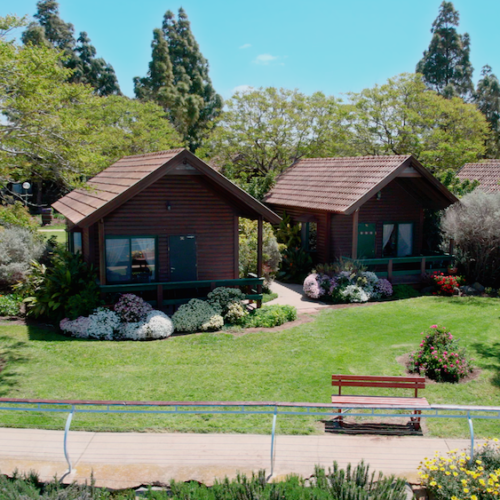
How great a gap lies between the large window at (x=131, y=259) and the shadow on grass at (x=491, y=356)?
31.7 feet

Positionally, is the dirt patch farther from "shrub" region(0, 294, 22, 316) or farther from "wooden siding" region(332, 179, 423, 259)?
"shrub" region(0, 294, 22, 316)

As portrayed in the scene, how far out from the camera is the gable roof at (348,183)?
19359 millimetres

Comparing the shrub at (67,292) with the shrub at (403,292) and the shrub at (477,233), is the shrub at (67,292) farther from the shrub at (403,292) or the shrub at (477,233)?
the shrub at (477,233)

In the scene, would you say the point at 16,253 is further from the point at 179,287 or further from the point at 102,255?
the point at 179,287

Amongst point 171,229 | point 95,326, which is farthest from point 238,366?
point 171,229

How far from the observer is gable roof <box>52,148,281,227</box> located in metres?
14.8

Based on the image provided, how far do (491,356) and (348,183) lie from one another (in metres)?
9.88

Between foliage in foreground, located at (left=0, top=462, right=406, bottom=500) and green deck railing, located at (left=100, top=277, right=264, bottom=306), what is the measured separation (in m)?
8.87

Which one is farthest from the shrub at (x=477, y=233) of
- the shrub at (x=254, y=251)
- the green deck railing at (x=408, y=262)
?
the shrub at (x=254, y=251)

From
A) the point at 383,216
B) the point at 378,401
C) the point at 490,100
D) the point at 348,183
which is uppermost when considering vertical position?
the point at 490,100

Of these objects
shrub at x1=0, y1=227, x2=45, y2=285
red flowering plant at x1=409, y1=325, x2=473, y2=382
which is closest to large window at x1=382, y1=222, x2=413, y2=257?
red flowering plant at x1=409, y1=325, x2=473, y2=382

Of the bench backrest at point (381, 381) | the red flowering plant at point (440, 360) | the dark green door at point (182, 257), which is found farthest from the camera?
the dark green door at point (182, 257)

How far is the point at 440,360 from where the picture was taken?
11078 millimetres

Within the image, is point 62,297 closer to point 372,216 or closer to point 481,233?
point 372,216
